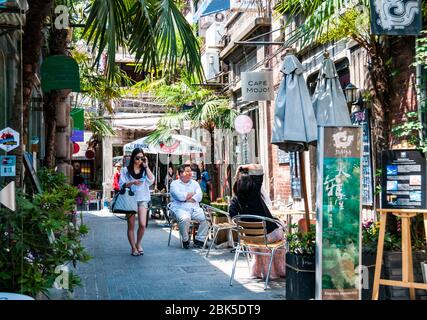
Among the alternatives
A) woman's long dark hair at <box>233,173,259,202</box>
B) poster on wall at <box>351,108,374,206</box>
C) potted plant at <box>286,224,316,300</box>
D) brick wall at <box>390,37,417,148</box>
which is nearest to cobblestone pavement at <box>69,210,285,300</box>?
potted plant at <box>286,224,316,300</box>

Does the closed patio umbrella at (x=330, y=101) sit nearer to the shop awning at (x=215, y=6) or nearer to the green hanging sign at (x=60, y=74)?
the shop awning at (x=215, y=6)

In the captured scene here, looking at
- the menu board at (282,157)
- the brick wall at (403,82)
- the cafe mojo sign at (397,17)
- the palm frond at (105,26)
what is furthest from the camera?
the menu board at (282,157)

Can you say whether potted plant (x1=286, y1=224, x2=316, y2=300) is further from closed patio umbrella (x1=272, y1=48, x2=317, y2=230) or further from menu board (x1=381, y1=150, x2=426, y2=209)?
menu board (x1=381, y1=150, x2=426, y2=209)

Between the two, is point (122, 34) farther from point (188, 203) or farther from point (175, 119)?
point (175, 119)

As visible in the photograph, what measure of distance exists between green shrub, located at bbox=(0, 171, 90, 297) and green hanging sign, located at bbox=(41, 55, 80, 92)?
436 centimetres

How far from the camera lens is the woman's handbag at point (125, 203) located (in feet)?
31.7

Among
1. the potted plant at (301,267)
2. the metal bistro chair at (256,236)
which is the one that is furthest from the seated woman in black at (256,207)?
the potted plant at (301,267)

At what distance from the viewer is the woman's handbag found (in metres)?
9.66

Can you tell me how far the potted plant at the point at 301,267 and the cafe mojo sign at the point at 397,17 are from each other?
2.69 m

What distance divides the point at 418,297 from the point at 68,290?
3.64m

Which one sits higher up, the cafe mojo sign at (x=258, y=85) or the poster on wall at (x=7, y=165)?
the cafe mojo sign at (x=258, y=85)

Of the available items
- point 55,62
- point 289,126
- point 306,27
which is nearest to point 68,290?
point 289,126

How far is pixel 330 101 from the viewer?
274 inches

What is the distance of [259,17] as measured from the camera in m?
15.7
